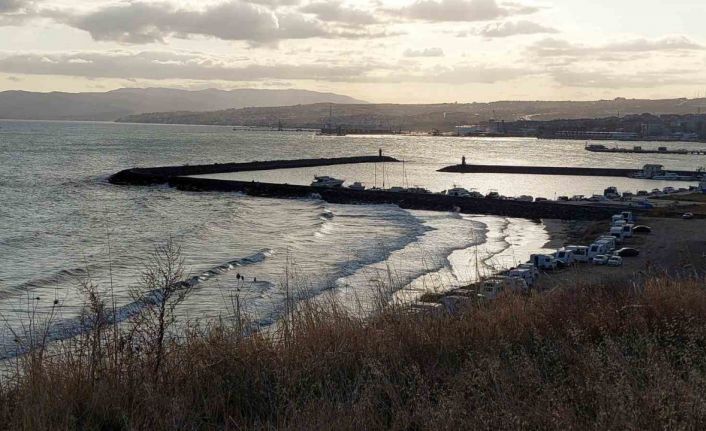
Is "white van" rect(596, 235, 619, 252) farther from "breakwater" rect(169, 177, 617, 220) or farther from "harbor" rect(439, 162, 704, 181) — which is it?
"harbor" rect(439, 162, 704, 181)

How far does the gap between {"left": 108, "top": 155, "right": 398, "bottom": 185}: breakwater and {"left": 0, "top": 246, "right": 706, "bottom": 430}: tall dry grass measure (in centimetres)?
5386

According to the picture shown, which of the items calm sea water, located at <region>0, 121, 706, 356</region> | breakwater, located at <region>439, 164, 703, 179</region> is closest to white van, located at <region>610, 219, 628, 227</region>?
calm sea water, located at <region>0, 121, 706, 356</region>

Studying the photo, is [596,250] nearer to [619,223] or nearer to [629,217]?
[619,223]

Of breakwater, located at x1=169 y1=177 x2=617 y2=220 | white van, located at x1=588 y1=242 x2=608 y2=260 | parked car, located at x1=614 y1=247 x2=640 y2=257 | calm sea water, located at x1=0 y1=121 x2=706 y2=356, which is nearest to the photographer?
calm sea water, located at x1=0 y1=121 x2=706 y2=356

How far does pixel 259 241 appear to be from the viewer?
1081 inches

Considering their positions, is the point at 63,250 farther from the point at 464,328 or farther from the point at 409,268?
the point at 464,328

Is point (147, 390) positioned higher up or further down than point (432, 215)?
higher up

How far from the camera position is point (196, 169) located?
6838 centimetres

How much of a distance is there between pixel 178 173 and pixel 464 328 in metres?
62.5

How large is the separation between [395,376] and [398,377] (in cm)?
3

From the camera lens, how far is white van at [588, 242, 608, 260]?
76.2 feet

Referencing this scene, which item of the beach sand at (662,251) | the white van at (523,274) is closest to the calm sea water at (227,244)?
the white van at (523,274)

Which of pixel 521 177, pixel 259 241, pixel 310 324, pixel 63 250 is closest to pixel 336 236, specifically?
pixel 259 241

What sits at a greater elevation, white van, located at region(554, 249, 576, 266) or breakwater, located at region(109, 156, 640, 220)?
white van, located at region(554, 249, 576, 266)
